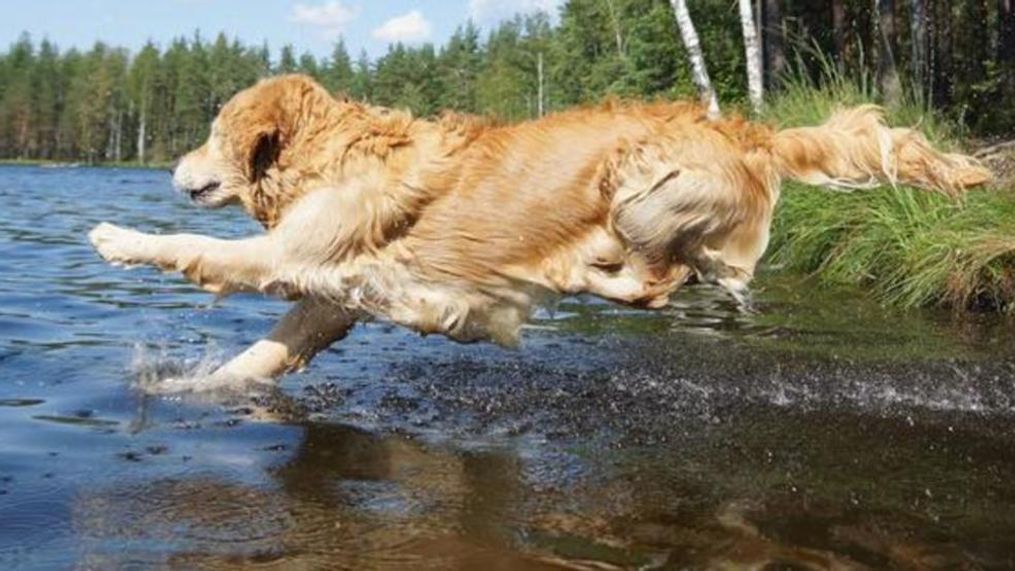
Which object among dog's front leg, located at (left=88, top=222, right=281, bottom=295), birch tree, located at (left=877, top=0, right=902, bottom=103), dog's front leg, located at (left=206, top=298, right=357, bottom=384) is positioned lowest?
dog's front leg, located at (left=206, top=298, right=357, bottom=384)

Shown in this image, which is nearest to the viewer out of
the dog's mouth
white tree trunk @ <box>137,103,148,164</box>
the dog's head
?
the dog's head

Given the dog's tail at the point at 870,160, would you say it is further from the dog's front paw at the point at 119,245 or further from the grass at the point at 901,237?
the dog's front paw at the point at 119,245

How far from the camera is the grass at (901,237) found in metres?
9.88

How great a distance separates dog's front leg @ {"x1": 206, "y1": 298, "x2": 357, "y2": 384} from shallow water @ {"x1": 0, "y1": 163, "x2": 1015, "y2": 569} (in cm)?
20

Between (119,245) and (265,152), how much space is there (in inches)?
35.3

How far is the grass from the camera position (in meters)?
9.88

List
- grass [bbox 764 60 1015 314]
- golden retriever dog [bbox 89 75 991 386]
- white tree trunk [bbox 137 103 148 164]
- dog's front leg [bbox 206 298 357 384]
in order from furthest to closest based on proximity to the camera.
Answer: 1. white tree trunk [bbox 137 103 148 164]
2. grass [bbox 764 60 1015 314]
3. dog's front leg [bbox 206 298 357 384]
4. golden retriever dog [bbox 89 75 991 386]

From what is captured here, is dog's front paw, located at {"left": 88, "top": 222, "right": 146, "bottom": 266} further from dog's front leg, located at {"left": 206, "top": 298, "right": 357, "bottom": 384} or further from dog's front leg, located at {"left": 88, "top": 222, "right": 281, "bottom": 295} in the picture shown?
dog's front leg, located at {"left": 206, "top": 298, "right": 357, "bottom": 384}

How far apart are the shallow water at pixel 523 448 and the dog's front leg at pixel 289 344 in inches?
7.7

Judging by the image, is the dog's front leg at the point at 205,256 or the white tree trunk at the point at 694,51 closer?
the dog's front leg at the point at 205,256

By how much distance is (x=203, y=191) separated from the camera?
6164 mm

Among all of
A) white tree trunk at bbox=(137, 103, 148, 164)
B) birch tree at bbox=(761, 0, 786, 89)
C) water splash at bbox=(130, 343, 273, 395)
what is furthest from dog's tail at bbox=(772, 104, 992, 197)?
white tree trunk at bbox=(137, 103, 148, 164)

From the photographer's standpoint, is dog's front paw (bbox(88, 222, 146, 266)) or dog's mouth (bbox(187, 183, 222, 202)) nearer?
dog's front paw (bbox(88, 222, 146, 266))

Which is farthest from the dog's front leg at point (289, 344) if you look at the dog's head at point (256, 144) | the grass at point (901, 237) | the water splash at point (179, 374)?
the grass at point (901, 237)
